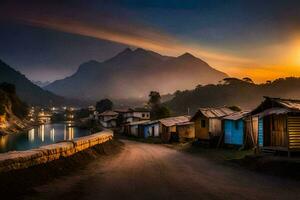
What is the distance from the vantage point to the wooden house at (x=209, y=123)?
152ft

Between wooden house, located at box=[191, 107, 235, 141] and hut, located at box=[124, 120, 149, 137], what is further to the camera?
hut, located at box=[124, 120, 149, 137]

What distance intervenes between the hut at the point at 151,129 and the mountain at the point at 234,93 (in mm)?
76393

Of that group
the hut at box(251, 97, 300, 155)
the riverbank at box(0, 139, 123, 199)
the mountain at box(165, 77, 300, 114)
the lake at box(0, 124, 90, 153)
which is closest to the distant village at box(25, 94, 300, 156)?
the hut at box(251, 97, 300, 155)

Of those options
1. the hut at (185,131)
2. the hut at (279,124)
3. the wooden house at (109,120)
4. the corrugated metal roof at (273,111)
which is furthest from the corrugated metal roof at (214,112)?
the wooden house at (109,120)

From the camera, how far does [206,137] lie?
47.1m

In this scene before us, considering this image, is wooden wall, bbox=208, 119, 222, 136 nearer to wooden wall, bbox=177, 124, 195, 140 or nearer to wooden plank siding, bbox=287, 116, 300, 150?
wooden wall, bbox=177, 124, 195, 140

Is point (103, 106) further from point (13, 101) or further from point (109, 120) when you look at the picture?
point (109, 120)

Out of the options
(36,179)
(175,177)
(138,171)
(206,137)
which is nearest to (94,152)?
(138,171)

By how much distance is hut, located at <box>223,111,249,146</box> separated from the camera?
37.8 m

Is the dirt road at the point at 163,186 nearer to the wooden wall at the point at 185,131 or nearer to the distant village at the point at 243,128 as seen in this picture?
the distant village at the point at 243,128

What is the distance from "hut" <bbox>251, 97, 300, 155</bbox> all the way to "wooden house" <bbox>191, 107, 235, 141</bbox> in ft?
50.3

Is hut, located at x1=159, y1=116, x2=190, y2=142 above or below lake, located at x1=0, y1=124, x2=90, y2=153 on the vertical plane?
above

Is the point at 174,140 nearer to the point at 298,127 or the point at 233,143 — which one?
the point at 233,143

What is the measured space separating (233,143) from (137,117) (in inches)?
2832
